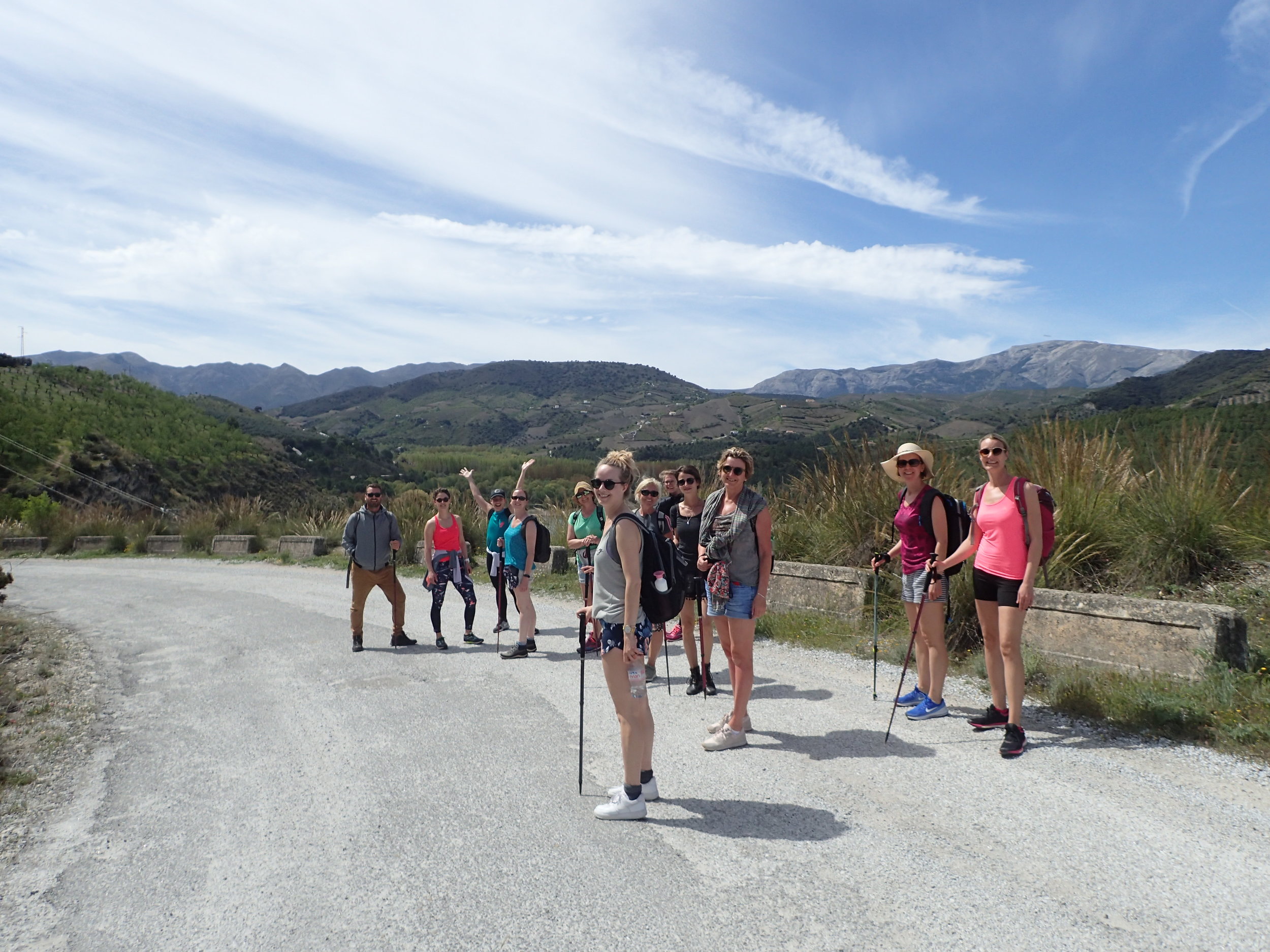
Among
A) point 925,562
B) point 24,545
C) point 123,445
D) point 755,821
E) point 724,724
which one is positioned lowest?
point 24,545

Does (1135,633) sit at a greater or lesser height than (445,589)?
greater

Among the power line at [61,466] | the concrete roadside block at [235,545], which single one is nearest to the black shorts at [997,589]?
the concrete roadside block at [235,545]

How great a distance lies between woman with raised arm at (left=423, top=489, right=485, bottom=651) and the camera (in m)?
8.77

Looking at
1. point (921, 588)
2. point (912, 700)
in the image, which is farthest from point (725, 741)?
point (921, 588)

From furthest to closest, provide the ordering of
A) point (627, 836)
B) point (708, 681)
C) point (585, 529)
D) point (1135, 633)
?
1. point (585, 529)
2. point (708, 681)
3. point (1135, 633)
4. point (627, 836)

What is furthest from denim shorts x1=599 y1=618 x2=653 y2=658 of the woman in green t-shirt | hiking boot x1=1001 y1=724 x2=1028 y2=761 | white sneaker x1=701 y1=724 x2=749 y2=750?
the woman in green t-shirt

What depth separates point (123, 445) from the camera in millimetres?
51281

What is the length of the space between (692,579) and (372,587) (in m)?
4.46

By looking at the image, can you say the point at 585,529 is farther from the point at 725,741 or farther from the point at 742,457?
the point at 725,741

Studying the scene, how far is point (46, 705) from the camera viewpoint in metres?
6.53

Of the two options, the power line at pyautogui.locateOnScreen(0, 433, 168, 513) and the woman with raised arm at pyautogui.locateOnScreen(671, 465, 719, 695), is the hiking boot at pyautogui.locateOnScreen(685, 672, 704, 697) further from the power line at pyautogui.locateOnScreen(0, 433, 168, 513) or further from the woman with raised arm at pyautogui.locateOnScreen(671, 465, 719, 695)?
the power line at pyautogui.locateOnScreen(0, 433, 168, 513)

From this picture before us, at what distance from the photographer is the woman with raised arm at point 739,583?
4.93 m

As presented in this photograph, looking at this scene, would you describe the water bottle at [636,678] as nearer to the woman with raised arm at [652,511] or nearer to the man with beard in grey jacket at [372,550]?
the woman with raised arm at [652,511]

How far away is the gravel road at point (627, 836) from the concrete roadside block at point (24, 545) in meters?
19.9
